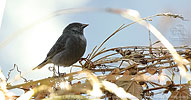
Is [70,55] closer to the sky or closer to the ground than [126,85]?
closer to the sky

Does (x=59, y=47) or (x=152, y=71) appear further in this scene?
(x=59, y=47)

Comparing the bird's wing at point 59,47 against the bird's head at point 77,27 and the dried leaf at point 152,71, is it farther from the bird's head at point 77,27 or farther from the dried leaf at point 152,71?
the dried leaf at point 152,71

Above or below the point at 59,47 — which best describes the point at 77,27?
above

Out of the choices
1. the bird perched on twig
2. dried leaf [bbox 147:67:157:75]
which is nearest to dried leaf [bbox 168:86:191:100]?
dried leaf [bbox 147:67:157:75]

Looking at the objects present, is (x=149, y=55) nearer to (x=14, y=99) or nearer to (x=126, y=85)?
(x=126, y=85)

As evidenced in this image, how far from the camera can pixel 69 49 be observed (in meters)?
1.91

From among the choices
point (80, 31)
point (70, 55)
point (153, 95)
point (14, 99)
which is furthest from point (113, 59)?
point (80, 31)

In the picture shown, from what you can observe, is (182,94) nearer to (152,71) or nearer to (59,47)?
(152,71)

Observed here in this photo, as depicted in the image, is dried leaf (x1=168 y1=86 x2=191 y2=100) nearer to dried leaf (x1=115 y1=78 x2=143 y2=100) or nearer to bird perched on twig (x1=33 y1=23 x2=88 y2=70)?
dried leaf (x1=115 y1=78 x2=143 y2=100)

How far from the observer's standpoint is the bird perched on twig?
1.87 m

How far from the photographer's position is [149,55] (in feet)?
2.86

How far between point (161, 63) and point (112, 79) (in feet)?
0.60

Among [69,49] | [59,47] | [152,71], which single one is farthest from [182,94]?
[59,47]

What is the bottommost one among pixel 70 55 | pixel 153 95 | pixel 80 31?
pixel 153 95
